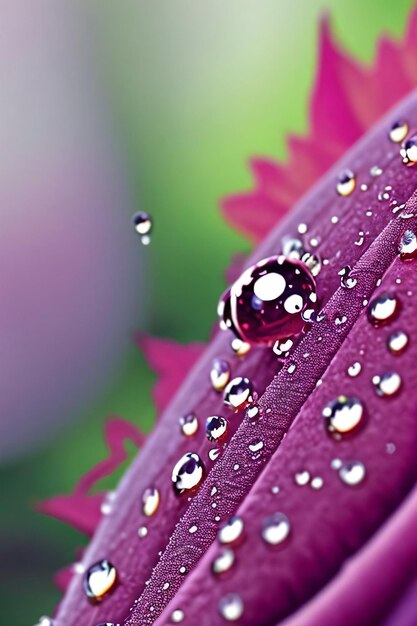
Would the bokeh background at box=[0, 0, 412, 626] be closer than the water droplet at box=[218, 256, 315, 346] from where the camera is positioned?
No

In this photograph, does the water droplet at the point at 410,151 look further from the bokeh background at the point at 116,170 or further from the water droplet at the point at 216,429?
the bokeh background at the point at 116,170

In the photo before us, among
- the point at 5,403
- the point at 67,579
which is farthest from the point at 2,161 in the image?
the point at 67,579

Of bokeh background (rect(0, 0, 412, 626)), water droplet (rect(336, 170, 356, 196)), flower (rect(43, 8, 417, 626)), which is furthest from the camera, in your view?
bokeh background (rect(0, 0, 412, 626))

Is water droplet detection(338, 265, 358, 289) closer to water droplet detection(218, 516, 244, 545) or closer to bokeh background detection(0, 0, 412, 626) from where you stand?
water droplet detection(218, 516, 244, 545)

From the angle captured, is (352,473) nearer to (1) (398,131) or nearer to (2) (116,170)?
(1) (398,131)

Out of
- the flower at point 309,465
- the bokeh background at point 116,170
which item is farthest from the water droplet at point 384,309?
the bokeh background at point 116,170

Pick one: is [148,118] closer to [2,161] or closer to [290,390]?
[2,161]

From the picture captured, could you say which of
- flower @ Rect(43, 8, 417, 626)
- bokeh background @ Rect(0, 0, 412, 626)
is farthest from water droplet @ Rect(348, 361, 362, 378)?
bokeh background @ Rect(0, 0, 412, 626)
